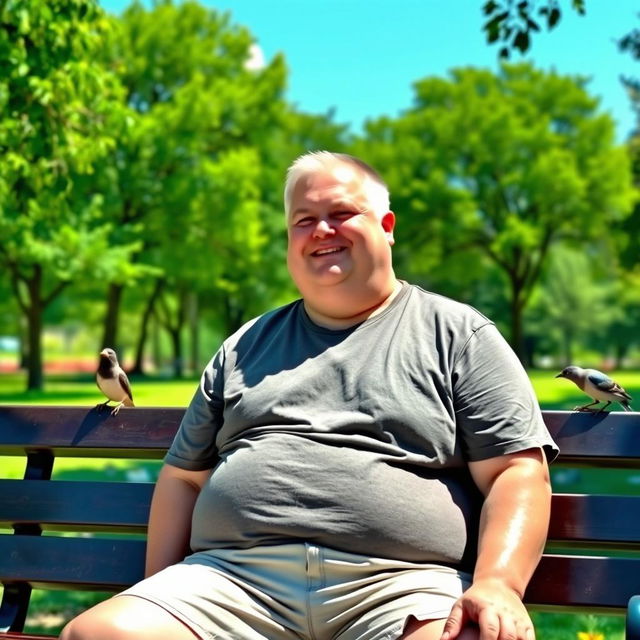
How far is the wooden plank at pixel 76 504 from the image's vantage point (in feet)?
10.5

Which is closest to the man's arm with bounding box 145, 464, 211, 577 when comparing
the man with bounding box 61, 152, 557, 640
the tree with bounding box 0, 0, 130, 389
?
the man with bounding box 61, 152, 557, 640

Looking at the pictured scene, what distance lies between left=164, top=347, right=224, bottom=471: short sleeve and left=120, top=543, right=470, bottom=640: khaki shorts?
349 millimetres

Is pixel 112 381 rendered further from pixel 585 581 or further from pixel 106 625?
pixel 585 581

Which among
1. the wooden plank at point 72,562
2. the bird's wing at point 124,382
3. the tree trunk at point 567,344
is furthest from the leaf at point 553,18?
the tree trunk at point 567,344

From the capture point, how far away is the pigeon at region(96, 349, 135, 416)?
10.7 feet

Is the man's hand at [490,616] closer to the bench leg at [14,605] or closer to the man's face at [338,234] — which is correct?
the man's face at [338,234]

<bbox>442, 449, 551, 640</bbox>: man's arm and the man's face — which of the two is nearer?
<bbox>442, 449, 551, 640</bbox>: man's arm

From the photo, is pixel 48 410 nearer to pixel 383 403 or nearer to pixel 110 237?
pixel 383 403

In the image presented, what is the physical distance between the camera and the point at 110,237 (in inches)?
1172

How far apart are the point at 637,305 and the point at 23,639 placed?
2587 inches

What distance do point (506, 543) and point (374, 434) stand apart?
0.44 meters

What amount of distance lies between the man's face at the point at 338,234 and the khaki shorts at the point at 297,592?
76 cm

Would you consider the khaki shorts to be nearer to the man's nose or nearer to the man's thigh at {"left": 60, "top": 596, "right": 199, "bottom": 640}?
the man's thigh at {"left": 60, "top": 596, "right": 199, "bottom": 640}

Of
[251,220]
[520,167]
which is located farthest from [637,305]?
[251,220]
